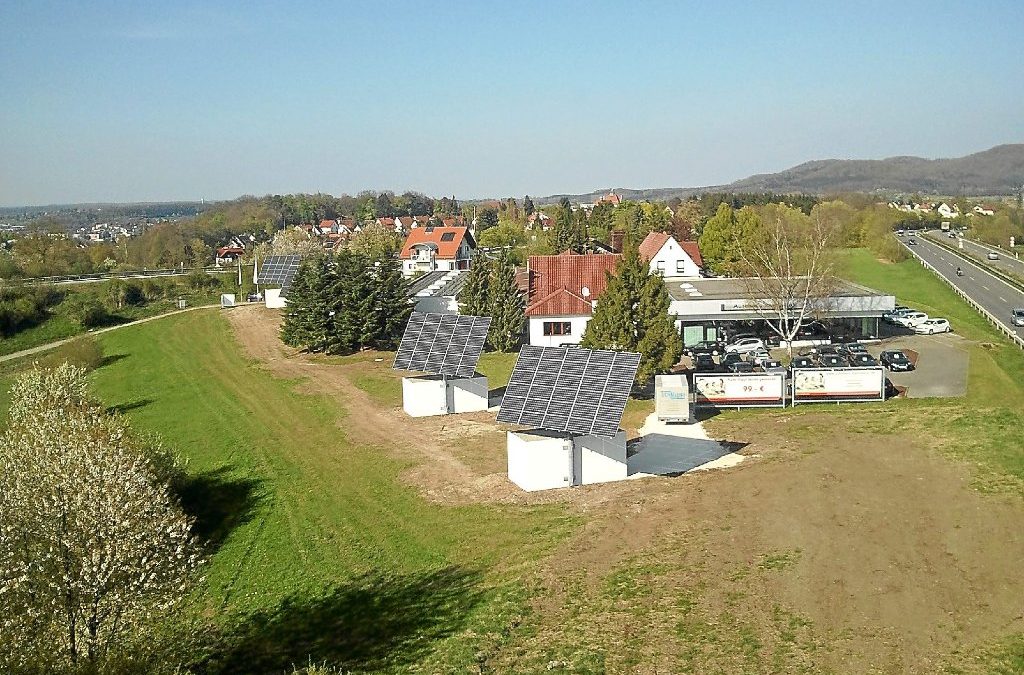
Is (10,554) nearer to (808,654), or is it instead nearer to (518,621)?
(518,621)

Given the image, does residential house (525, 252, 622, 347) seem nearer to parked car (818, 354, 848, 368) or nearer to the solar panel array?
parked car (818, 354, 848, 368)

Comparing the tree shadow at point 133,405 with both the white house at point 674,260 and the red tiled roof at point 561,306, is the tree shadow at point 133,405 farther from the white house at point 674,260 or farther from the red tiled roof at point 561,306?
the white house at point 674,260

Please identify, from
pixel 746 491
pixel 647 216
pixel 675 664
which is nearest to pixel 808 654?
pixel 675 664

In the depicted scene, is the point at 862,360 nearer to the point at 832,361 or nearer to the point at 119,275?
the point at 832,361

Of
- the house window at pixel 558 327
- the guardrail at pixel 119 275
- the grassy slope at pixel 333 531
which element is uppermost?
the guardrail at pixel 119 275

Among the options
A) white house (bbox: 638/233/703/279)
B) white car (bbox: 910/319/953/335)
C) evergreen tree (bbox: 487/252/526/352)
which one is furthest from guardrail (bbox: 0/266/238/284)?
white car (bbox: 910/319/953/335)

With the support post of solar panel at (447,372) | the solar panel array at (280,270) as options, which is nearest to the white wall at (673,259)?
the solar panel array at (280,270)
